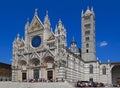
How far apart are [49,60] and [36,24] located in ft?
27.3

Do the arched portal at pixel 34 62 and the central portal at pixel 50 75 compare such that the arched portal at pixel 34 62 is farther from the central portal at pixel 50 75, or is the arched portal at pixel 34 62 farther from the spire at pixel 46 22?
the spire at pixel 46 22

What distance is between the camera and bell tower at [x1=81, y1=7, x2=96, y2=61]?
5572cm

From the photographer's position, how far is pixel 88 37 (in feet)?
186

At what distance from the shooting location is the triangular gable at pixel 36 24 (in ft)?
150

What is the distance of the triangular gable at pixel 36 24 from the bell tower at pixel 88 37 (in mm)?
15134

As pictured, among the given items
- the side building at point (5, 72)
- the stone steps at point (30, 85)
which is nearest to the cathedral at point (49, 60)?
the side building at point (5, 72)

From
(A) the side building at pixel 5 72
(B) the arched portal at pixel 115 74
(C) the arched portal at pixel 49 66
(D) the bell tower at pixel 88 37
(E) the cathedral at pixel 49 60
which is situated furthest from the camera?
(D) the bell tower at pixel 88 37

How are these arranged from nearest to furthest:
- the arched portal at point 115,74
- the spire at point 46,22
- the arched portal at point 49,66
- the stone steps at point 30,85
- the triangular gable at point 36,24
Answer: the stone steps at point 30,85 → the arched portal at point 49,66 → the spire at point 46,22 → the triangular gable at point 36,24 → the arched portal at point 115,74

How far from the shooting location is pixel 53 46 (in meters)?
42.7

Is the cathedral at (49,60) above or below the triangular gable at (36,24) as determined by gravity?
below

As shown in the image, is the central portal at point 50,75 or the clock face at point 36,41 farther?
the clock face at point 36,41

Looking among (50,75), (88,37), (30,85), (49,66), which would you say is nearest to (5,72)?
(49,66)

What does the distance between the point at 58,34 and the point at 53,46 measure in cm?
246

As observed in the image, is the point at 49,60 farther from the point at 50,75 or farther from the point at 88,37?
the point at 88,37
